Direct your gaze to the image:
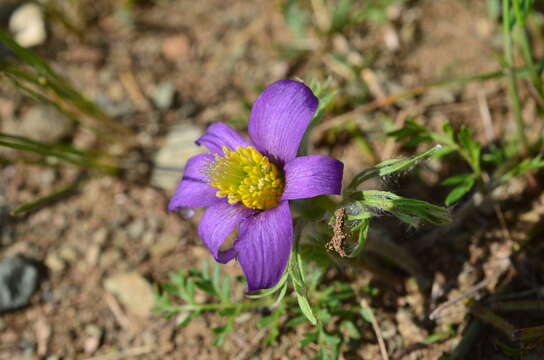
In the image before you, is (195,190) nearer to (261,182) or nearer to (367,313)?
(261,182)

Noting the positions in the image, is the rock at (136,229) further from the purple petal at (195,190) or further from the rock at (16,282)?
the purple petal at (195,190)

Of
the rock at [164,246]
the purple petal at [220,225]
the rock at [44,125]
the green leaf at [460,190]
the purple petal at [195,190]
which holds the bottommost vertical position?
the green leaf at [460,190]

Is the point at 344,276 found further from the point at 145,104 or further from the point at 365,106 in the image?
the point at 145,104

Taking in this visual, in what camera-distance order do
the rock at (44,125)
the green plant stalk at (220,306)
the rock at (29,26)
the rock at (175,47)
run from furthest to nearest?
the rock at (29,26)
the rock at (175,47)
the rock at (44,125)
the green plant stalk at (220,306)

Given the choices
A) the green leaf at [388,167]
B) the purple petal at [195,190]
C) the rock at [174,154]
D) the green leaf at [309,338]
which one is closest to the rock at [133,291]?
the rock at [174,154]

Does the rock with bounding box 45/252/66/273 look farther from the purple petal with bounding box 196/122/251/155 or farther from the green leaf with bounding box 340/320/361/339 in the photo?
the green leaf with bounding box 340/320/361/339

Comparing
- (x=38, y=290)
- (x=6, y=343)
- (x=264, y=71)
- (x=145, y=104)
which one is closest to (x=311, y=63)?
(x=264, y=71)

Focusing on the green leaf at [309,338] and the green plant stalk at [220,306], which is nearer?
the green leaf at [309,338]
